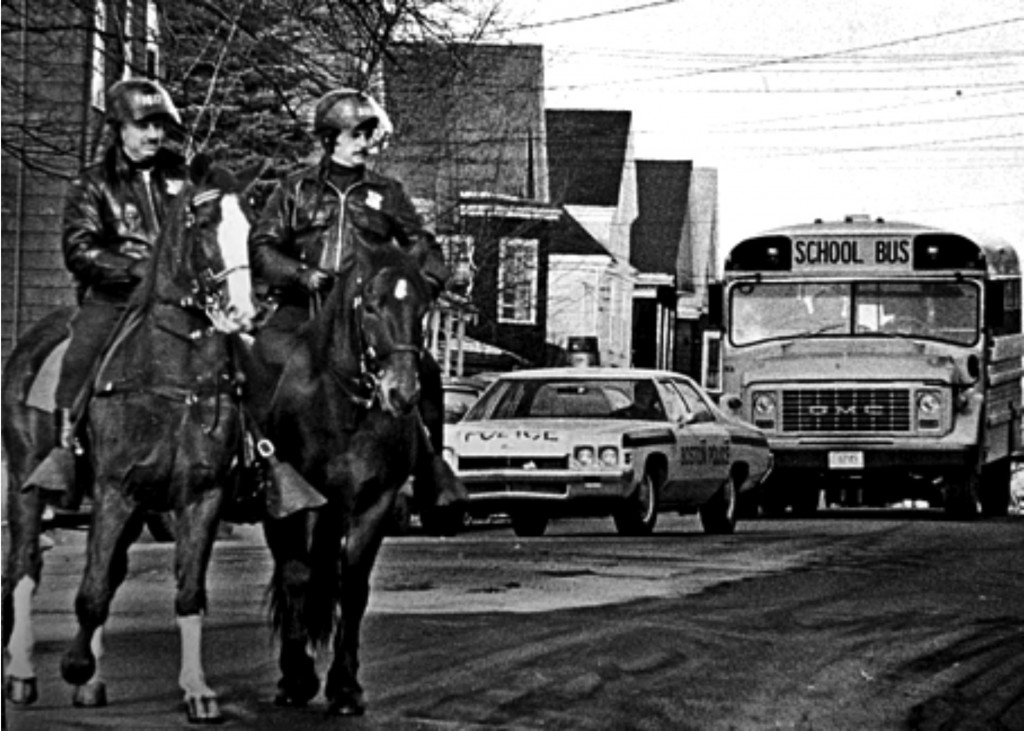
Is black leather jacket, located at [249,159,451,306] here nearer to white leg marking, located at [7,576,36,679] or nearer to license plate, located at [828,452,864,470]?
white leg marking, located at [7,576,36,679]

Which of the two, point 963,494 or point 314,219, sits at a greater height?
point 314,219

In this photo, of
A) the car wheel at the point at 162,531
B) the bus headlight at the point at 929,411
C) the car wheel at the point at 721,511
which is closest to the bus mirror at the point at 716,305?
the bus headlight at the point at 929,411

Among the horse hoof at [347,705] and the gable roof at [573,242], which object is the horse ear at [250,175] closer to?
the horse hoof at [347,705]

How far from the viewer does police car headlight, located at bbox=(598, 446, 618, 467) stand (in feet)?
83.4

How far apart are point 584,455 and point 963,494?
853 cm

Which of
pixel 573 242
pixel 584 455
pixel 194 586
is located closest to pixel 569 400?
pixel 584 455

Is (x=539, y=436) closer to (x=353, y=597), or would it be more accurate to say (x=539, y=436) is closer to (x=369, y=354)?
(x=353, y=597)

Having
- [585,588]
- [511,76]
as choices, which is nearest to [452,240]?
[511,76]

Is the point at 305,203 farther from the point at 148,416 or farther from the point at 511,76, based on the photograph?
the point at 511,76

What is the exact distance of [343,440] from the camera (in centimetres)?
1142

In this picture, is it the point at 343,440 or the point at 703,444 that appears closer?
the point at 343,440

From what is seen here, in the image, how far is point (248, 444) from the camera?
11.0 meters

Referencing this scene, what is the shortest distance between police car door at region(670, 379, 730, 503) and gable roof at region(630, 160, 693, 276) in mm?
63688

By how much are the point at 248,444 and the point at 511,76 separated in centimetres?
4617
